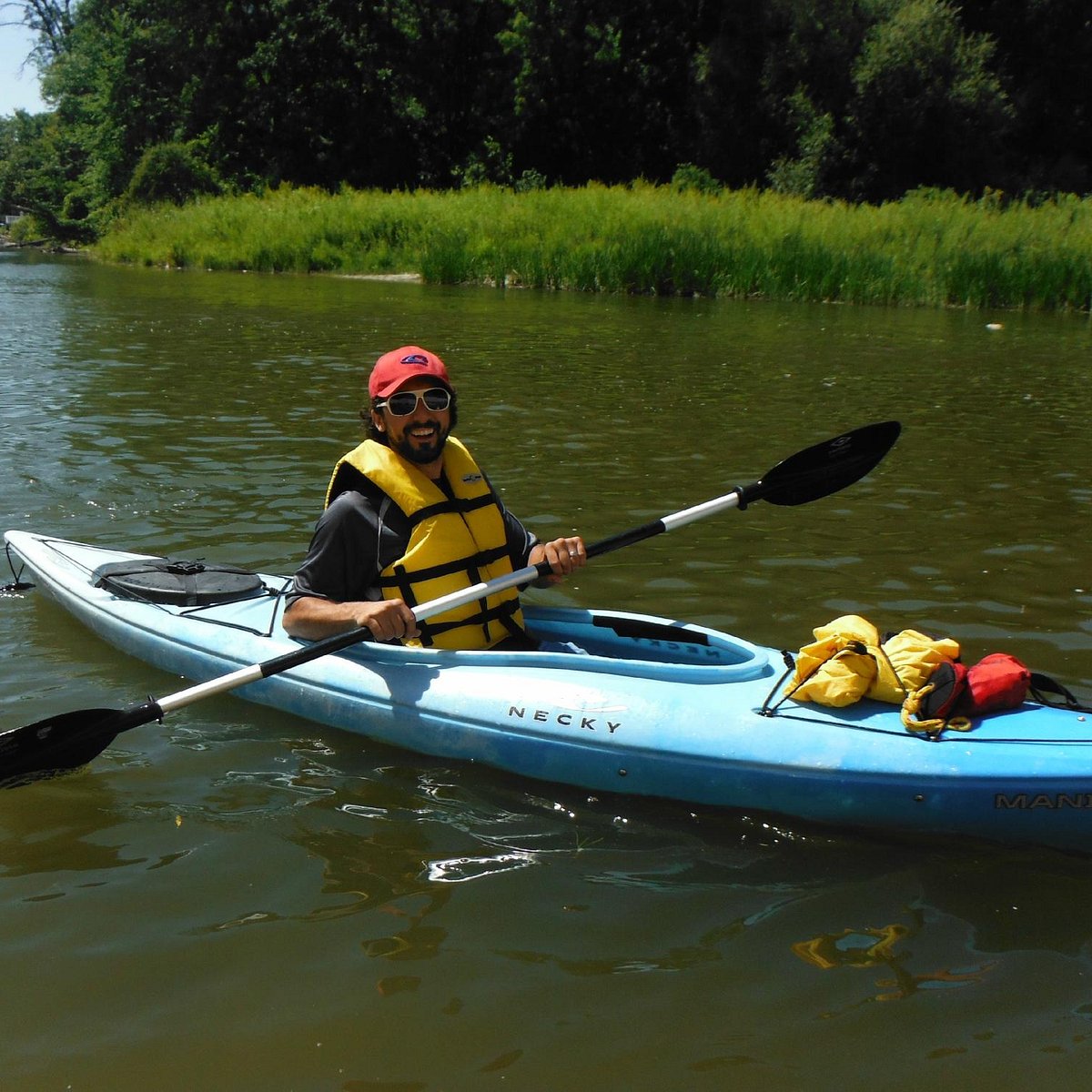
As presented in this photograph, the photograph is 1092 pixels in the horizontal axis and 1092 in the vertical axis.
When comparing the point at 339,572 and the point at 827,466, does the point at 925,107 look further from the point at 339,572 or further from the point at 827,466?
the point at 339,572

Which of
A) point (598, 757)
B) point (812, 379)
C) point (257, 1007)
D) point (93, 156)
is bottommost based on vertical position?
point (257, 1007)

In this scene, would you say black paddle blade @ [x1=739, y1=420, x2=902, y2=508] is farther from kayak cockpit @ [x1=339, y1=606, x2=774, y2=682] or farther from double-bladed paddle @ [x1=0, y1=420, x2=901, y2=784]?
kayak cockpit @ [x1=339, y1=606, x2=774, y2=682]

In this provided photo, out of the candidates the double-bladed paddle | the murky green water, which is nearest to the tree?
the murky green water

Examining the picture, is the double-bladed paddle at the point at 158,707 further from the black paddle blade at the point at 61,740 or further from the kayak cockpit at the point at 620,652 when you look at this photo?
the kayak cockpit at the point at 620,652

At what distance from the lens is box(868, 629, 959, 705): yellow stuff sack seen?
328 cm

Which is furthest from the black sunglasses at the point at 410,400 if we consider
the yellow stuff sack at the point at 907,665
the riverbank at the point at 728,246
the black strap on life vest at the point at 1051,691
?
the riverbank at the point at 728,246

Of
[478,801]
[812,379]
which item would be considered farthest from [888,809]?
[812,379]

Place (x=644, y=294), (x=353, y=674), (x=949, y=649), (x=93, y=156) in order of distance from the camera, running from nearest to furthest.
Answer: (x=949, y=649), (x=353, y=674), (x=644, y=294), (x=93, y=156)

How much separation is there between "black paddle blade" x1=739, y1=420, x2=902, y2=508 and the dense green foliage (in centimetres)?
2291

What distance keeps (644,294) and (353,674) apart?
13.8 meters

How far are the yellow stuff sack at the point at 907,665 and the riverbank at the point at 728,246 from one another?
12.8 m

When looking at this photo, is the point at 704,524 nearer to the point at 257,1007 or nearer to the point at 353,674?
the point at 353,674

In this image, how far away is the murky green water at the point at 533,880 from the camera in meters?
2.42

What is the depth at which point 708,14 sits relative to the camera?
1196 inches
